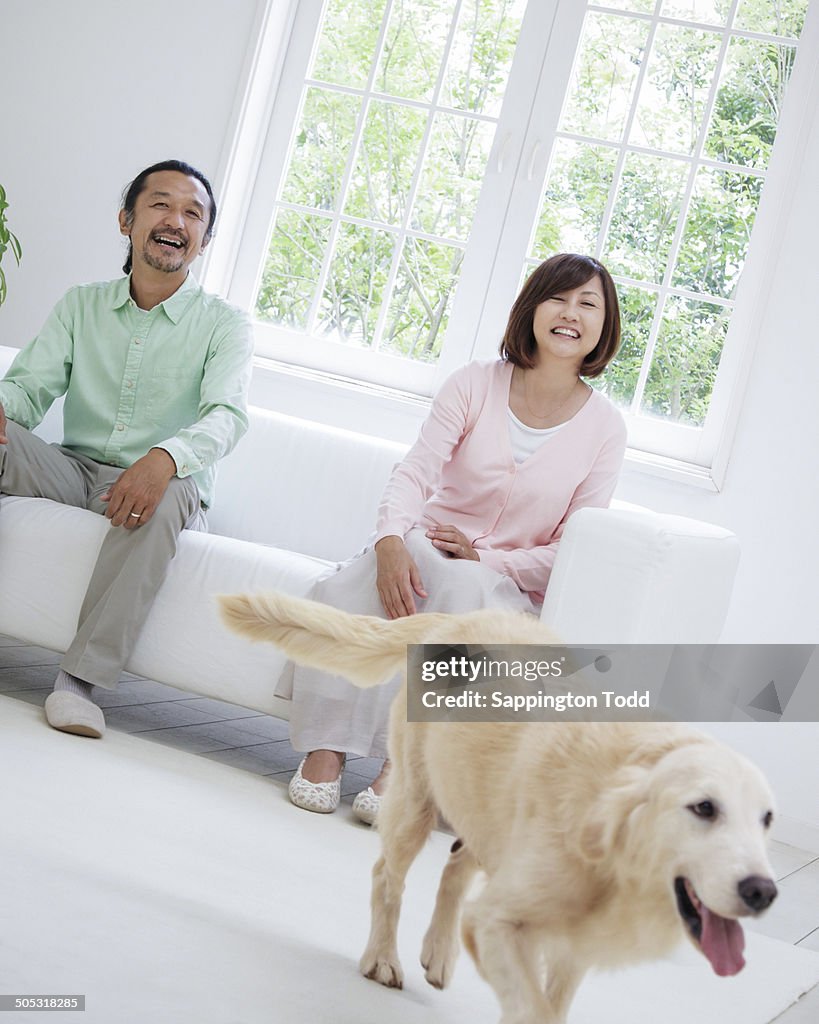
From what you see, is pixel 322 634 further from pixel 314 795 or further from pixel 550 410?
pixel 550 410

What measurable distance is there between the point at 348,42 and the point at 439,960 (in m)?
3.03

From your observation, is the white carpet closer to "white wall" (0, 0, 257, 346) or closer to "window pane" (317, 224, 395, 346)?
"window pane" (317, 224, 395, 346)

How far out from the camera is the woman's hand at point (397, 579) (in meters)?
2.17

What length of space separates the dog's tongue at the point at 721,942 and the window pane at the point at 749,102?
293cm

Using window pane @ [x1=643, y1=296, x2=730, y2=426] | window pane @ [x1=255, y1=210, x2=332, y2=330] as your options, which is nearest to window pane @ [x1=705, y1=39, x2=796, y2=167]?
window pane @ [x1=643, y1=296, x2=730, y2=426]

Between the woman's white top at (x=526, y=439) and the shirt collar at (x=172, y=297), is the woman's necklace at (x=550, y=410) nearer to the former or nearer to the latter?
the woman's white top at (x=526, y=439)

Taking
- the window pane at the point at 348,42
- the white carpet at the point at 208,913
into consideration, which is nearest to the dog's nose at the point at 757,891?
the white carpet at the point at 208,913

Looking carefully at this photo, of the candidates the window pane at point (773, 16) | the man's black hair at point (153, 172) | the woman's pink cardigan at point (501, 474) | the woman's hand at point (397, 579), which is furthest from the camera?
the window pane at point (773, 16)

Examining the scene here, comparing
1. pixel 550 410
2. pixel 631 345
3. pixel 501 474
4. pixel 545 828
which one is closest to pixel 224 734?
pixel 501 474

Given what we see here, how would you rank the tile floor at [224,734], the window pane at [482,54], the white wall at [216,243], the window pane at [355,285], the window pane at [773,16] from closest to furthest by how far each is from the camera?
the tile floor at [224,734], the white wall at [216,243], the window pane at [773,16], the window pane at [482,54], the window pane at [355,285]

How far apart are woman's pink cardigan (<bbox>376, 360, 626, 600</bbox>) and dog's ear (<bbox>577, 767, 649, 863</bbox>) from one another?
4.25 feet

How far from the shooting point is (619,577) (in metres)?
2.07

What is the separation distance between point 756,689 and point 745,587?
30cm

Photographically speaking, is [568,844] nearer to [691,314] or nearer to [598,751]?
[598,751]
